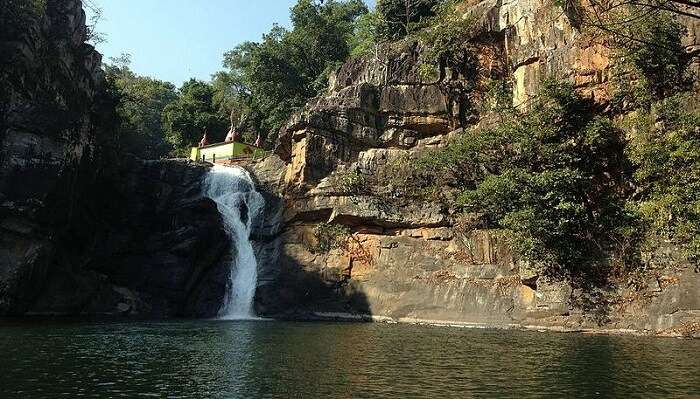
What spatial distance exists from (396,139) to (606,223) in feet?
39.5

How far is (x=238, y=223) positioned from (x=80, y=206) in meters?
8.00

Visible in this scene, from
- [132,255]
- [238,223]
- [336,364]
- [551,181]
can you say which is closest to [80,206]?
[132,255]

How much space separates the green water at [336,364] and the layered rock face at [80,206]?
6.72m

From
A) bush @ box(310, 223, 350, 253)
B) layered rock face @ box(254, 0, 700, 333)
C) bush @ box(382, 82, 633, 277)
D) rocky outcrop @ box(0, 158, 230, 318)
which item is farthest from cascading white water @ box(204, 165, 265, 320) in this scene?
bush @ box(382, 82, 633, 277)

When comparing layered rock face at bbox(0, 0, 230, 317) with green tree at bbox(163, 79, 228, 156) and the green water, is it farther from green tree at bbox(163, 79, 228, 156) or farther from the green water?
green tree at bbox(163, 79, 228, 156)

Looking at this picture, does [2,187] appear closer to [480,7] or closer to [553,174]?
[553,174]

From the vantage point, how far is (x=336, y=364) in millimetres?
12938

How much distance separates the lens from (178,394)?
9781 millimetres

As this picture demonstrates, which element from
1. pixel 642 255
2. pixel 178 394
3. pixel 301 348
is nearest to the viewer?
pixel 178 394

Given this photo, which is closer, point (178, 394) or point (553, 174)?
point (178, 394)

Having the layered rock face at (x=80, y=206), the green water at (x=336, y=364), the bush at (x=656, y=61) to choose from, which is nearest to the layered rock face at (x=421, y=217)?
the bush at (x=656, y=61)

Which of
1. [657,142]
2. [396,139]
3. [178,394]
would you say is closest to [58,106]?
[396,139]

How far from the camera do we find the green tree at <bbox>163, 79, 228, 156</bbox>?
53688 mm

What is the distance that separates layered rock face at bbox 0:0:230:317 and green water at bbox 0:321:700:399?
264 inches
